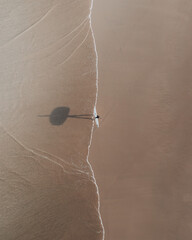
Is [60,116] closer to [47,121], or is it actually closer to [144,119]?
[47,121]

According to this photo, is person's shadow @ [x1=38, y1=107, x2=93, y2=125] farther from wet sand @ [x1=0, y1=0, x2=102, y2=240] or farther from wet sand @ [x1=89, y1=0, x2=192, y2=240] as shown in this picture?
wet sand @ [x1=89, y1=0, x2=192, y2=240]

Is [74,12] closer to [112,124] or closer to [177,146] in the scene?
[112,124]

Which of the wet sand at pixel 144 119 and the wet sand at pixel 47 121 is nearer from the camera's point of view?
the wet sand at pixel 47 121

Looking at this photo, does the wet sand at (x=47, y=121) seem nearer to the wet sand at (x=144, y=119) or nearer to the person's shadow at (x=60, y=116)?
the person's shadow at (x=60, y=116)

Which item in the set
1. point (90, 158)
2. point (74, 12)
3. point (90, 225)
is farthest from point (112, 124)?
point (74, 12)

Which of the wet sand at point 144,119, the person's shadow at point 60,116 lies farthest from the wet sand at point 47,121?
the wet sand at point 144,119
